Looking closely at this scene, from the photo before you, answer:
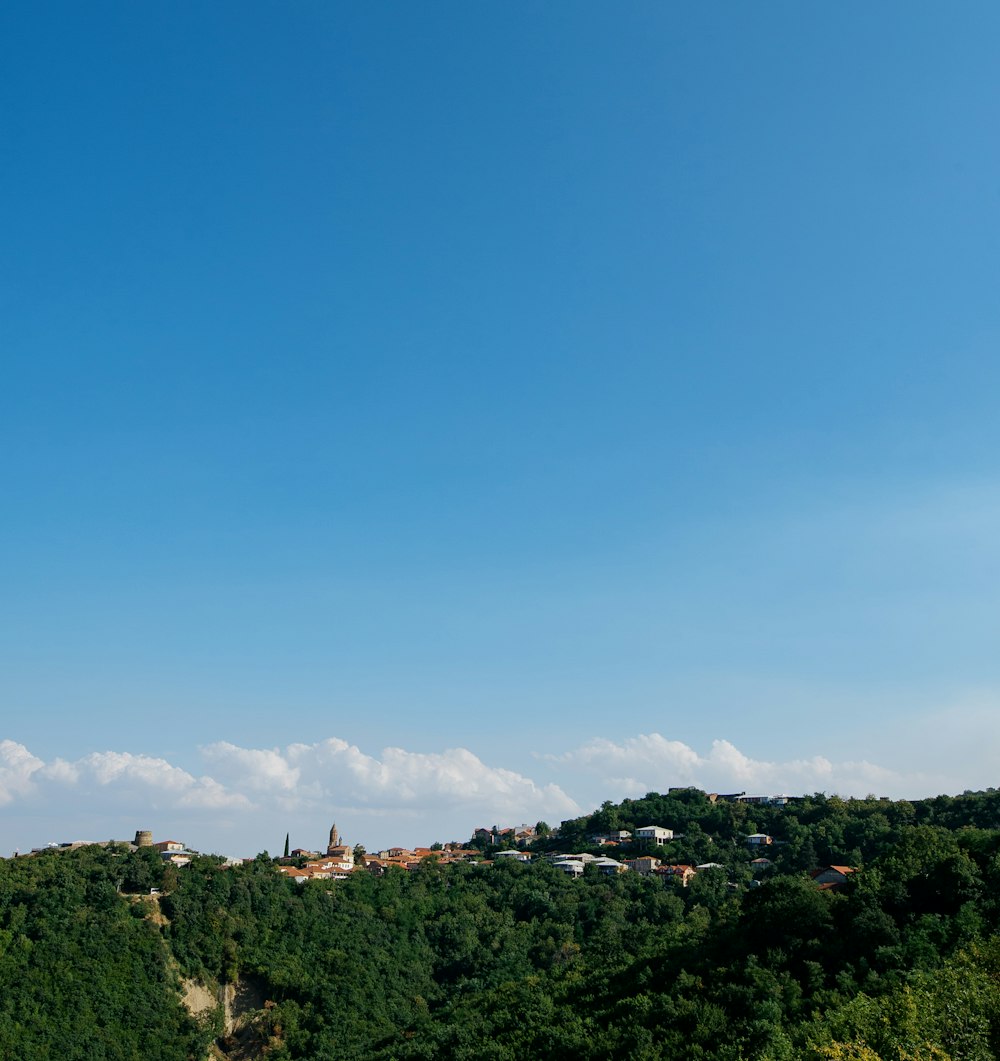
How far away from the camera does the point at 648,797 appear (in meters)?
165

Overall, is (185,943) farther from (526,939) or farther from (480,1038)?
(480,1038)

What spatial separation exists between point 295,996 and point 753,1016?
56.9 m

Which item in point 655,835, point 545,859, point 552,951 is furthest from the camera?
point 655,835

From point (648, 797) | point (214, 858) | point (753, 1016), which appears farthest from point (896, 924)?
point (648, 797)

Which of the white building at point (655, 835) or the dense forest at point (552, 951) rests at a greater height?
the white building at point (655, 835)

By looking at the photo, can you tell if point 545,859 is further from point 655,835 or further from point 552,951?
point 552,951

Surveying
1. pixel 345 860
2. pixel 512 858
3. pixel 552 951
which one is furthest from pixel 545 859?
pixel 552 951

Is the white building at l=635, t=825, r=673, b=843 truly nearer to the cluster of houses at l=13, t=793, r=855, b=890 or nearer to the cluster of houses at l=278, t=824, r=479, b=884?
the cluster of houses at l=13, t=793, r=855, b=890

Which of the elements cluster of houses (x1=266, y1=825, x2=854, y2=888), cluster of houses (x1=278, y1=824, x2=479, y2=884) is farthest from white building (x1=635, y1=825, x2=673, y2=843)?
cluster of houses (x1=278, y1=824, x2=479, y2=884)

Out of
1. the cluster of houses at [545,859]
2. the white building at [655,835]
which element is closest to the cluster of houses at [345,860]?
the cluster of houses at [545,859]

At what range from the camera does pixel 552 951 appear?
297 feet

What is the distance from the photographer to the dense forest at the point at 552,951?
39.9 meters

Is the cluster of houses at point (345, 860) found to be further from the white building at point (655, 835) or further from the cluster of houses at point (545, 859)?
the white building at point (655, 835)

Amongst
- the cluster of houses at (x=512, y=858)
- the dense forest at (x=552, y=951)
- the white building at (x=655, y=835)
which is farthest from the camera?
the white building at (x=655, y=835)
